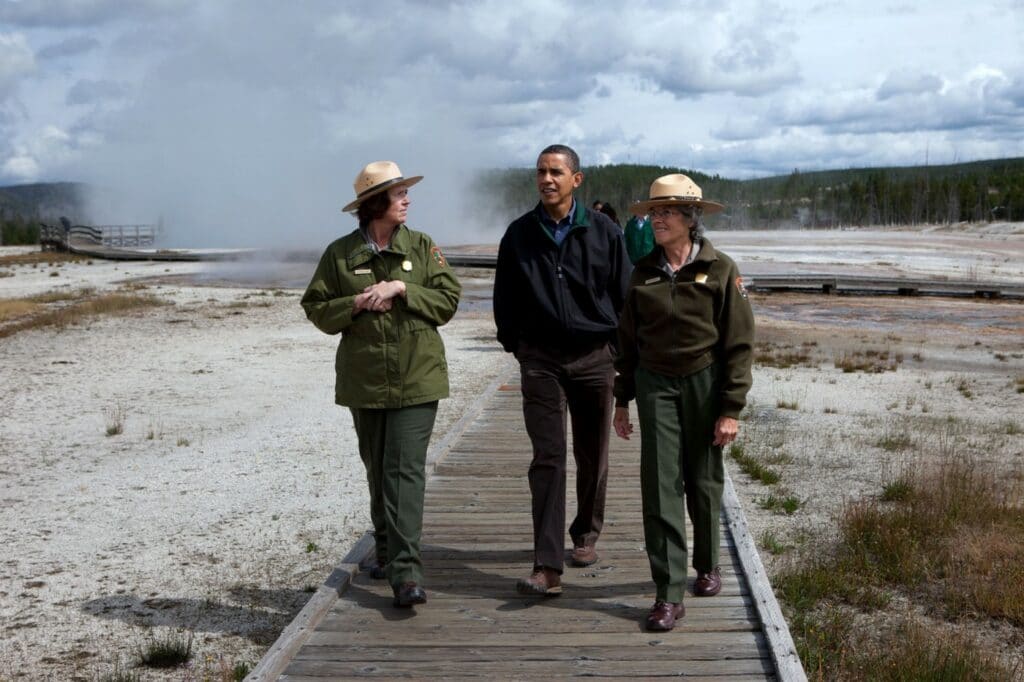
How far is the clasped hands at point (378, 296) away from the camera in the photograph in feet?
13.9

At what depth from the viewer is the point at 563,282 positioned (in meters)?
4.43

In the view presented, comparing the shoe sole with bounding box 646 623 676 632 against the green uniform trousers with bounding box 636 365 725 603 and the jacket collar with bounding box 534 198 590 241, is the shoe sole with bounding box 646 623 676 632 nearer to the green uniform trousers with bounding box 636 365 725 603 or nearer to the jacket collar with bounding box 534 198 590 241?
the green uniform trousers with bounding box 636 365 725 603

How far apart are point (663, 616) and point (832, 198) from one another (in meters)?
136

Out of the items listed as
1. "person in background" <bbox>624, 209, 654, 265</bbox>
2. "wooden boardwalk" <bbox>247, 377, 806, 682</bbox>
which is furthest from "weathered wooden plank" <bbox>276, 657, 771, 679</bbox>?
"person in background" <bbox>624, 209, 654, 265</bbox>

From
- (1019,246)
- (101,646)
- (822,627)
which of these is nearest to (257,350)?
(101,646)

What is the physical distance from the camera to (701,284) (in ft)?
13.2

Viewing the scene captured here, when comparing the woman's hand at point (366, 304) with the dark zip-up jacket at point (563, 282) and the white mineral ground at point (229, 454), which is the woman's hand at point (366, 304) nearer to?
the dark zip-up jacket at point (563, 282)

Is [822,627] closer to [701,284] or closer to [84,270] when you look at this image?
[701,284]

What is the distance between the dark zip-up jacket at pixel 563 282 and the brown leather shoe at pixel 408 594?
1.13 meters

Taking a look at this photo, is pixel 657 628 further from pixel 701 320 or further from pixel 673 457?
pixel 701 320

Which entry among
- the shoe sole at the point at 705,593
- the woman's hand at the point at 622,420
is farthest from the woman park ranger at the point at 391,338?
the shoe sole at the point at 705,593

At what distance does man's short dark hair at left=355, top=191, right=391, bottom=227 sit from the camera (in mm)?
4336

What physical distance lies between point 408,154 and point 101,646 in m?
89.8

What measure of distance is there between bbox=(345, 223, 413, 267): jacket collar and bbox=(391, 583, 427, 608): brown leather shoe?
1350mm
